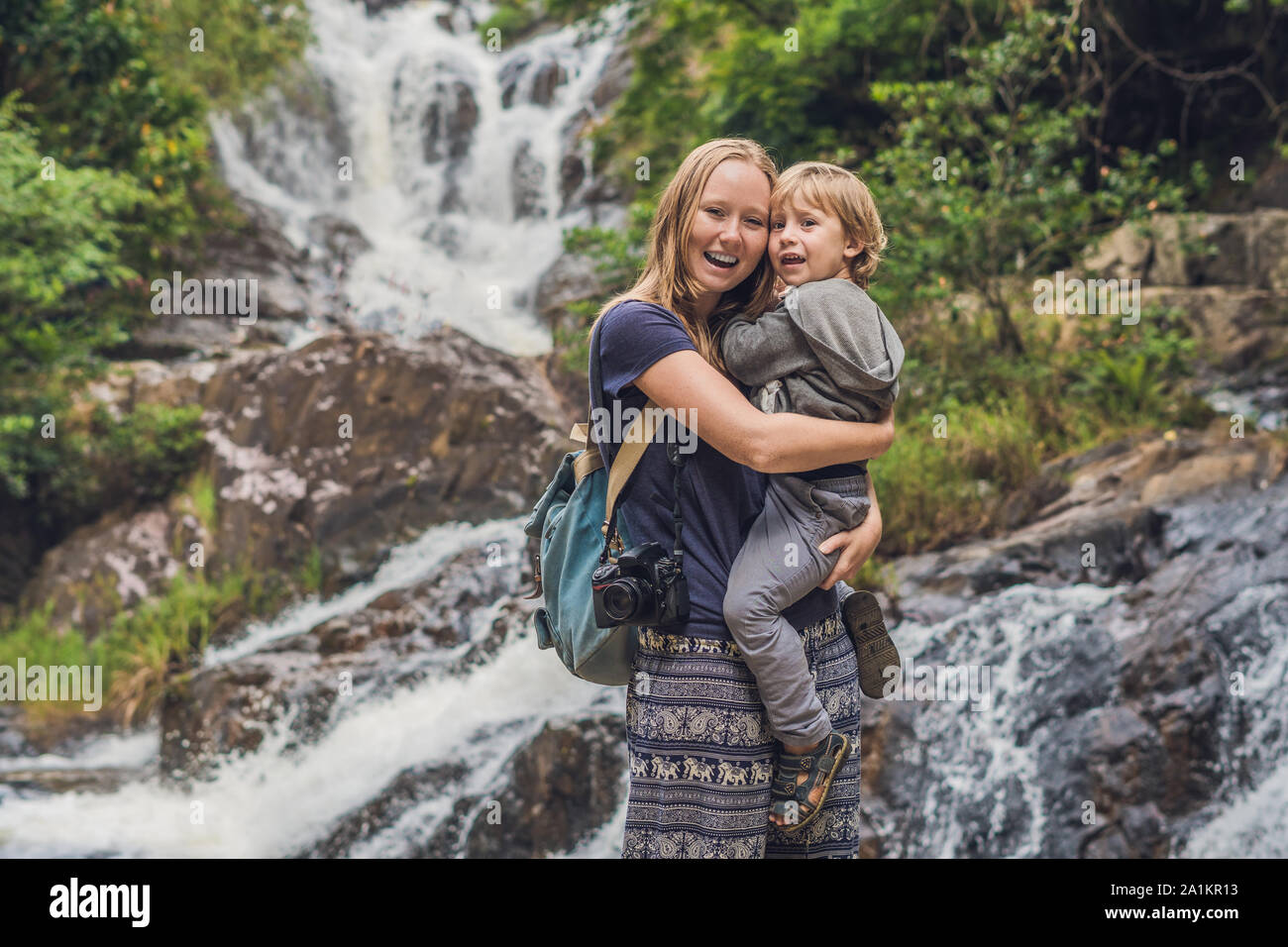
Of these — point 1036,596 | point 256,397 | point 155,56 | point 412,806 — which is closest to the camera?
point 1036,596

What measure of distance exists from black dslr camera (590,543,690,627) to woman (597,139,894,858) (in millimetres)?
63

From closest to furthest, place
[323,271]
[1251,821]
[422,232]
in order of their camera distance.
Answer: [1251,821] < [323,271] < [422,232]

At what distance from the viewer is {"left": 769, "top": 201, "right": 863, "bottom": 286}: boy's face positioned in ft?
6.22

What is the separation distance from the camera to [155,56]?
39.2ft

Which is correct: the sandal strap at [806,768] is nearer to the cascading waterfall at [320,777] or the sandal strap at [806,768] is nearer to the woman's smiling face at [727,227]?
the woman's smiling face at [727,227]

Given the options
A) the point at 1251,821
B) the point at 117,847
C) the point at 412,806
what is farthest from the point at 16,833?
the point at 1251,821

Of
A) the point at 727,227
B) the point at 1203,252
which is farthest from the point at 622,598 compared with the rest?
the point at 1203,252

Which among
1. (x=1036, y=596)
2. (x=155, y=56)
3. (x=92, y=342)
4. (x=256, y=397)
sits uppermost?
(x=155, y=56)

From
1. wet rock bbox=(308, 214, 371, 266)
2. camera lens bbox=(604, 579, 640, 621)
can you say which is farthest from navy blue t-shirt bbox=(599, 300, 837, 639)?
wet rock bbox=(308, 214, 371, 266)

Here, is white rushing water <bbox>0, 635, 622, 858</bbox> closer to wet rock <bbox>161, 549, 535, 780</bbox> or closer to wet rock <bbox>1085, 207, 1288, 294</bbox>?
wet rock <bbox>161, 549, 535, 780</bbox>

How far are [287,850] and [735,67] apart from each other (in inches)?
324

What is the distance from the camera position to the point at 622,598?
1.66m

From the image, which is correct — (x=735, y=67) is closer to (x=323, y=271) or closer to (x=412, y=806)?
(x=323, y=271)

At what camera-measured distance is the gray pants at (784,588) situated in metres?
1.72
